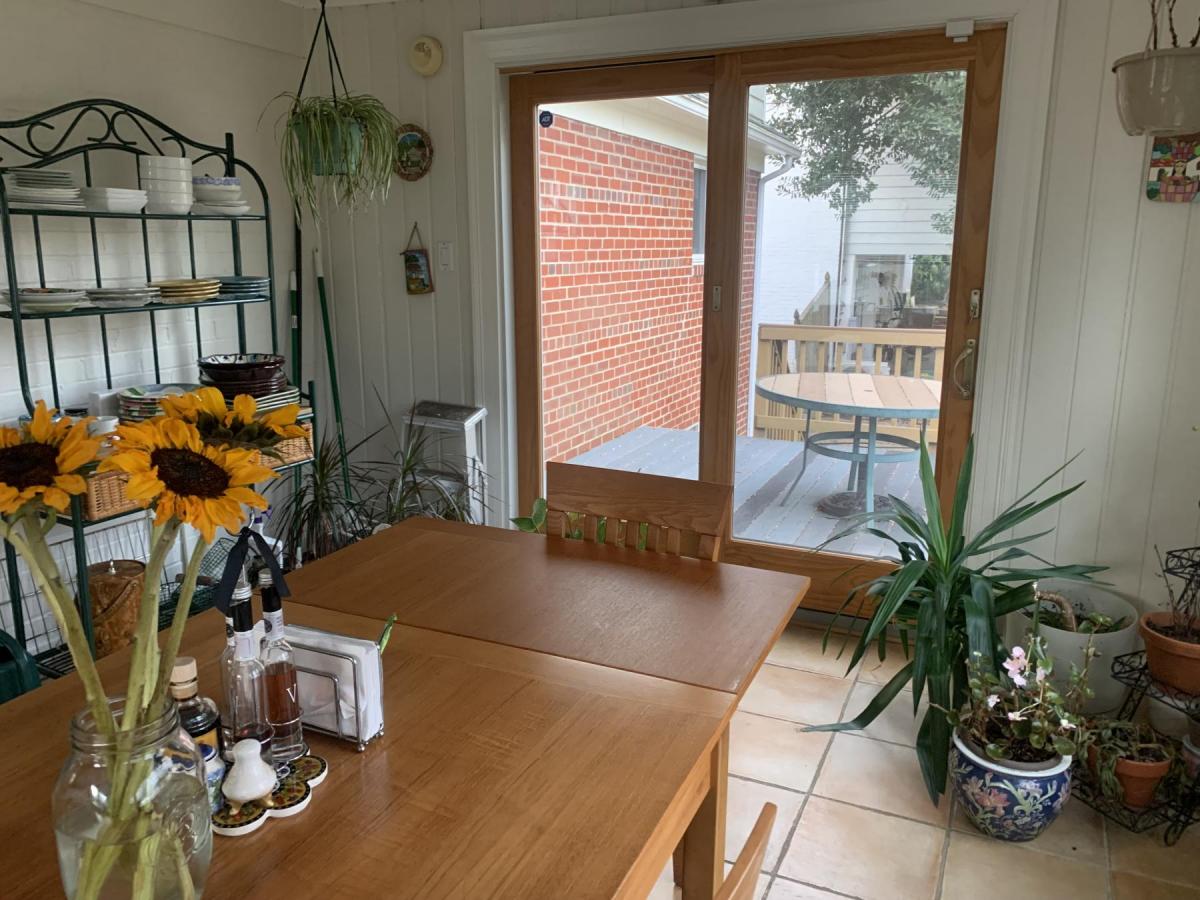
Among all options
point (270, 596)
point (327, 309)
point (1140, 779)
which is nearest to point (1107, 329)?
point (1140, 779)

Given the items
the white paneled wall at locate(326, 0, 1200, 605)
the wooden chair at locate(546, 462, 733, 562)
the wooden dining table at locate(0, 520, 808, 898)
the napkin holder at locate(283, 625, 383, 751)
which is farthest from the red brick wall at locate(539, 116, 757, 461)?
the napkin holder at locate(283, 625, 383, 751)

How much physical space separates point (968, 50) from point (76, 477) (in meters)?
2.88

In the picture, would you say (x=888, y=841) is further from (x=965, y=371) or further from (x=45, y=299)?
(x=45, y=299)

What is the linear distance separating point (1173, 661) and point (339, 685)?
218 centimetres

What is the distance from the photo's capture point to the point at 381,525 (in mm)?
3586

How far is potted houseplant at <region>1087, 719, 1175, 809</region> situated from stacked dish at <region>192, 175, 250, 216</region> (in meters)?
3.03

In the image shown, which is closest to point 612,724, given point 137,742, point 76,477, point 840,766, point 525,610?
point 525,610

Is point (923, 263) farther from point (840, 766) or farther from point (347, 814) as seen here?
point (347, 814)

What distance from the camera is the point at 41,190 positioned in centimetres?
265

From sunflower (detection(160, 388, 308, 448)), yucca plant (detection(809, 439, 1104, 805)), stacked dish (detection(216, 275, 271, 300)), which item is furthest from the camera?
stacked dish (detection(216, 275, 271, 300))

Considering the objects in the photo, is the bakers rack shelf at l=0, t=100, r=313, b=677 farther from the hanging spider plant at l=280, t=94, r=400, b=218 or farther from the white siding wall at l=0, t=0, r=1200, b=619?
the hanging spider plant at l=280, t=94, r=400, b=218

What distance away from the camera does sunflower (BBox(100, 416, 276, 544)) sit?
2.60 ft

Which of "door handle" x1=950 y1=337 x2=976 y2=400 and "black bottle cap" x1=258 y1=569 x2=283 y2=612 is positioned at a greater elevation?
"door handle" x1=950 y1=337 x2=976 y2=400

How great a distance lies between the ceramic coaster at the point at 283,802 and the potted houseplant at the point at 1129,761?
A: 77.3 inches
